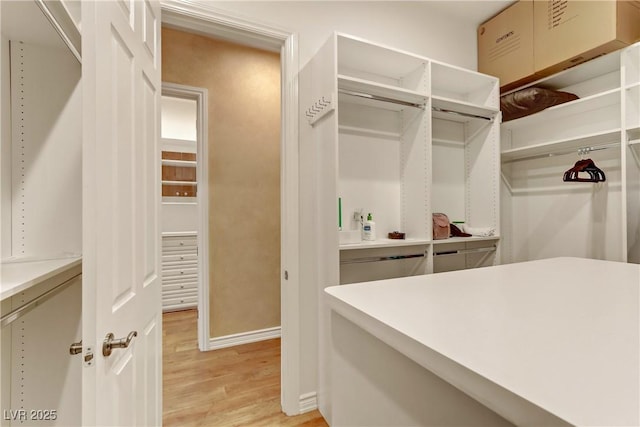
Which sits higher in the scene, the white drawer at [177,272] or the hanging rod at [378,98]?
the hanging rod at [378,98]

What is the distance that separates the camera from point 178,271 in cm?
368

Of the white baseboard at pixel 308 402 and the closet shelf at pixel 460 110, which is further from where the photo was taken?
the closet shelf at pixel 460 110

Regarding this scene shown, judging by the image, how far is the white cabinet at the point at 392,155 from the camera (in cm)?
174

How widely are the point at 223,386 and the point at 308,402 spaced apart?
2.19 feet

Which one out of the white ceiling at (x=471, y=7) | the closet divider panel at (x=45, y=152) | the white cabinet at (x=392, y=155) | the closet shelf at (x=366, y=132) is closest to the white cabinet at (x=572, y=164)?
the white cabinet at (x=392, y=155)

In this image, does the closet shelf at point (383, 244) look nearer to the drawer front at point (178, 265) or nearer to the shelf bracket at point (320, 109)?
the shelf bracket at point (320, 109)

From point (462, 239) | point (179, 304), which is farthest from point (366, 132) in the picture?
point (179, 304)

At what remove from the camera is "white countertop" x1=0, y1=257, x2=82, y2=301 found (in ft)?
2.51

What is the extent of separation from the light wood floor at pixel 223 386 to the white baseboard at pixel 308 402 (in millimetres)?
30

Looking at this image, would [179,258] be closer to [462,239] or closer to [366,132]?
[366,132]

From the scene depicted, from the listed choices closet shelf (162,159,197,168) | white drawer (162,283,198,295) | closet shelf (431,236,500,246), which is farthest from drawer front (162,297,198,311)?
closet shelf (431,236,500,246)

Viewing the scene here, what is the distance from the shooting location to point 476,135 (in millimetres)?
2381

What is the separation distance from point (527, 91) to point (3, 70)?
2.86 metres

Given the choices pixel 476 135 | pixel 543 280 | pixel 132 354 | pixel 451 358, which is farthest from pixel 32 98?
pixel 476 135
